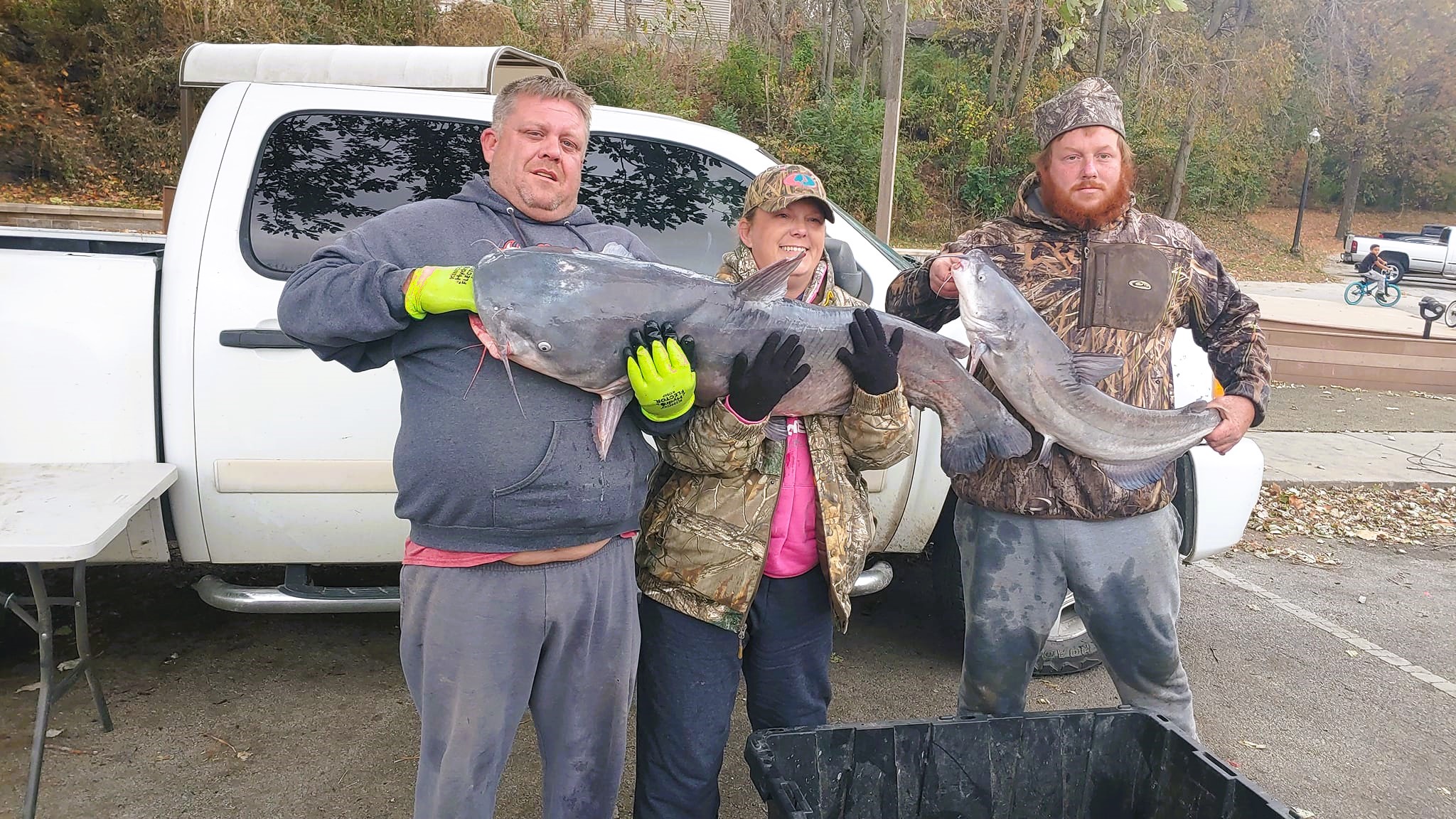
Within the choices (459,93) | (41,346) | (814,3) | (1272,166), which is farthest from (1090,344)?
(1272,166)

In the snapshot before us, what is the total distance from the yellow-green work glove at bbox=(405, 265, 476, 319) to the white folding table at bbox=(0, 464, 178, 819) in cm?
153

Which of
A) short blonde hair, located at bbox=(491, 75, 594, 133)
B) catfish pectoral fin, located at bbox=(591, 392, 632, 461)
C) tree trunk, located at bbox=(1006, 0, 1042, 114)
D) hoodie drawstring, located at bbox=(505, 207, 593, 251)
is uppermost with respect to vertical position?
tree trunk, located at bbox=(1006, 0, 1042, 114)

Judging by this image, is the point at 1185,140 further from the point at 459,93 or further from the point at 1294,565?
the point at 459,93

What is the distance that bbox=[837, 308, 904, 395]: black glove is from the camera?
7.70 feet

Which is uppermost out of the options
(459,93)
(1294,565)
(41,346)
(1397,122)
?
(1397,122)

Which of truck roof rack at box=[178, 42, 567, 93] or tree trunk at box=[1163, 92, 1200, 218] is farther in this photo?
tree trunk at box=[1163, 92, 1200, 218]

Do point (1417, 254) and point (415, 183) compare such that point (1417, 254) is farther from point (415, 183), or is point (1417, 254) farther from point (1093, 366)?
point (415, 183)

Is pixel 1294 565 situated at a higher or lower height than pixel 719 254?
lower

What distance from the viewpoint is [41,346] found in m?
3.31

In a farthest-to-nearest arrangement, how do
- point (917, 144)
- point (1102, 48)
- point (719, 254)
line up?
1. point (917, 144)
2. point (1102, 48)
3. point (719, 254)

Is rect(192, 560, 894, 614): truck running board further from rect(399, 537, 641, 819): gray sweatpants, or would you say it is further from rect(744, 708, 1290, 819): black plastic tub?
rect(399, 537, 641, 819): gray sweatpants

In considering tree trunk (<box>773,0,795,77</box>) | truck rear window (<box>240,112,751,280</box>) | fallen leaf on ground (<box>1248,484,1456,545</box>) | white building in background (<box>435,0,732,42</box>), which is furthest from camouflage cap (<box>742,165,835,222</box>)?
tree trunk (<box>773,0,795,77</box>)

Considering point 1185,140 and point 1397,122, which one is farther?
point 1397,122

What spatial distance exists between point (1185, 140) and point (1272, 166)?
14.3 meters
